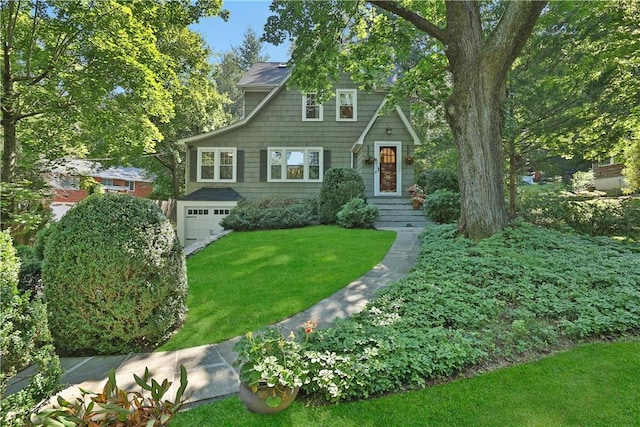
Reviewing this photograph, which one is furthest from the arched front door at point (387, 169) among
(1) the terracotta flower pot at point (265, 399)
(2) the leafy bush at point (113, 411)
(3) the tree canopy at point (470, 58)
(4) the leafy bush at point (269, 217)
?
(2) the leafy bush at point (113, 411)

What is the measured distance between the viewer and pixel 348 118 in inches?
551

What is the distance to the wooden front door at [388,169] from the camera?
1309 centimetres

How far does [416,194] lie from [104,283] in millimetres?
10416

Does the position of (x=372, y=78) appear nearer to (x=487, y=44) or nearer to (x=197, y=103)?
(x=487, y=44)

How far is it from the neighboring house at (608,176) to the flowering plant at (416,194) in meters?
10.9

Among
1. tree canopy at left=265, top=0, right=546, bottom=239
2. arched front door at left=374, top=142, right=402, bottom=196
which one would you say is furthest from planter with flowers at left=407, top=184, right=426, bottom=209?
tree canopy at left=265, top=0, right=546, bottom=239

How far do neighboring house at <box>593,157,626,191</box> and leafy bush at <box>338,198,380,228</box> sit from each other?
45.2 feet

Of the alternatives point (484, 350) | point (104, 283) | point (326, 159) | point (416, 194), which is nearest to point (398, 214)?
point (416, 194)

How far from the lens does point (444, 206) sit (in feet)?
31.8

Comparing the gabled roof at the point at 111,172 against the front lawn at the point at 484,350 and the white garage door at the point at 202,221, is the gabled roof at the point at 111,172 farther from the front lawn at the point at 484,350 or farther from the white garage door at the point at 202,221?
the front lawn at the point at 484,350

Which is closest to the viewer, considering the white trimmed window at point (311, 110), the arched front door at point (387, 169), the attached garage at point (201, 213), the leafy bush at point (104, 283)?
the leafy bush at point (104, 283)

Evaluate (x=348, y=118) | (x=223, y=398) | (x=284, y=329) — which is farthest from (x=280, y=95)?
(x=223, y=398)

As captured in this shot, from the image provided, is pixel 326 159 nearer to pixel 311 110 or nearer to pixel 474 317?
pixel 311 110

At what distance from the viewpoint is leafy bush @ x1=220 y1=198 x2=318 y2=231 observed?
36.0 ft
